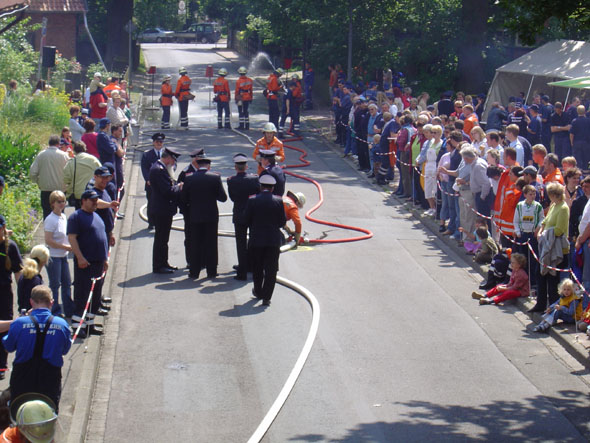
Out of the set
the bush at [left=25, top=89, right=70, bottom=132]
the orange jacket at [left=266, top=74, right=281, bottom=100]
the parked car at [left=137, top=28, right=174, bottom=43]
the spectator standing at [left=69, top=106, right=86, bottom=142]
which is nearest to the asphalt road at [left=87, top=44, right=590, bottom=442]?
the spectator standing at [left=69, top=106, right=86, bottom=142]

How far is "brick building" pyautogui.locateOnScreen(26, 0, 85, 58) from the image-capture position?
147 feet

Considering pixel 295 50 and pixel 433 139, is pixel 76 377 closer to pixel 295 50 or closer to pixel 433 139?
pixel 433 139

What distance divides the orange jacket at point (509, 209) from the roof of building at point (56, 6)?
3499cm

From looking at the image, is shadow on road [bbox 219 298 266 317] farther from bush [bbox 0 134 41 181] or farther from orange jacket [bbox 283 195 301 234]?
bush [bbox 0 134 41 181]

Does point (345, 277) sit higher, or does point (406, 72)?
point (406, 72)

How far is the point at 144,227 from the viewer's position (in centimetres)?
1697

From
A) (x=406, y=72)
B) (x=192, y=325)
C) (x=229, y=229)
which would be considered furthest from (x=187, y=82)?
(x=192, y=325)

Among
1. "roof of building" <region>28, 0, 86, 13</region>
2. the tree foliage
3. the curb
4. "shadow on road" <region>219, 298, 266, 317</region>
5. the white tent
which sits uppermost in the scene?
"roof of building" <region>28, 0, 86, 13</region>

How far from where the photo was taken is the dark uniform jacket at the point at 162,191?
13.8 m

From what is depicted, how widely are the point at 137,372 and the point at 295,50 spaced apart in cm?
4032

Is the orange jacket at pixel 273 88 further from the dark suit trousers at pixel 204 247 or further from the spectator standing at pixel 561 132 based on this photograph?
the dark suit trousers at pixel 204 247

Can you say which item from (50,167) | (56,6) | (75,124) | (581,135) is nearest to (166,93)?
(75,124)

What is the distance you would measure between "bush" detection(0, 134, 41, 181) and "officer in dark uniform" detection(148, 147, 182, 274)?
4.38m

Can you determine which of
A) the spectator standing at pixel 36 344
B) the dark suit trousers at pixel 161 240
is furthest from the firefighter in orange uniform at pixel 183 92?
the spectator standing at pixel 36 344
